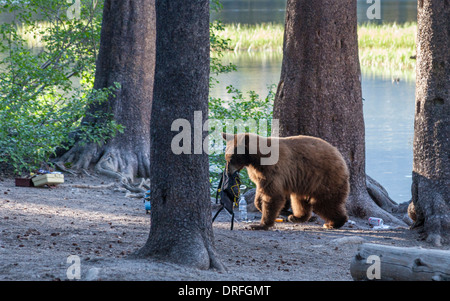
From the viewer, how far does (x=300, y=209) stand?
9.45 m

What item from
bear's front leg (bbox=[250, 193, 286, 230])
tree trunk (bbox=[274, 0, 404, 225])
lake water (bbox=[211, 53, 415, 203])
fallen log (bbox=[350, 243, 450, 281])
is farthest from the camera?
lake water (bbox=[211, 53, 415, 203])

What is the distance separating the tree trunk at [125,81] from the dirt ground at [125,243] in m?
2.06

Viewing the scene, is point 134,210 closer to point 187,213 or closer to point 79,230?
point 79,230

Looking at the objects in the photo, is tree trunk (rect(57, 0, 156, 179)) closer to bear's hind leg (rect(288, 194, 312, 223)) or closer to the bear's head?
bear's hind leg (rect(288, 194, 312, 223))

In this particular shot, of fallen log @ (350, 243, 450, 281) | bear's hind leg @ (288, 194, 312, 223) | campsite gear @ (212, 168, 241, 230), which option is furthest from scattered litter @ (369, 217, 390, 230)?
fallen log @ (350, 243, 450, 281)

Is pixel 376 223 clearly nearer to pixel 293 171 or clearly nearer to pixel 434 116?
pixel 293 171

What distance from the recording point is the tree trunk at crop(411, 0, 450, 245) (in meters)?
8.43

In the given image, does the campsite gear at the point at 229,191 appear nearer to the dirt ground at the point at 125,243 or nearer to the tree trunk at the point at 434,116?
the dirt ground at the point at 125,243

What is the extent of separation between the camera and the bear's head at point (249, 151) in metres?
8.53

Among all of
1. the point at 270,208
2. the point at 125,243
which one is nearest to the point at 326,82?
the point at 270,208

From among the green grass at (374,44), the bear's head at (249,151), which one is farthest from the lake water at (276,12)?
the bear's head at (249,151)

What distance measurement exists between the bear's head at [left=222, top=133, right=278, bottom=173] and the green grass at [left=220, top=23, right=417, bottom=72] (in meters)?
19.2

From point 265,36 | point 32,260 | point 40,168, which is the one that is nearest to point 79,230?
point 32,260

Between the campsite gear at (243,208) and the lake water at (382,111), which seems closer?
the campsite gear at (243,208)
